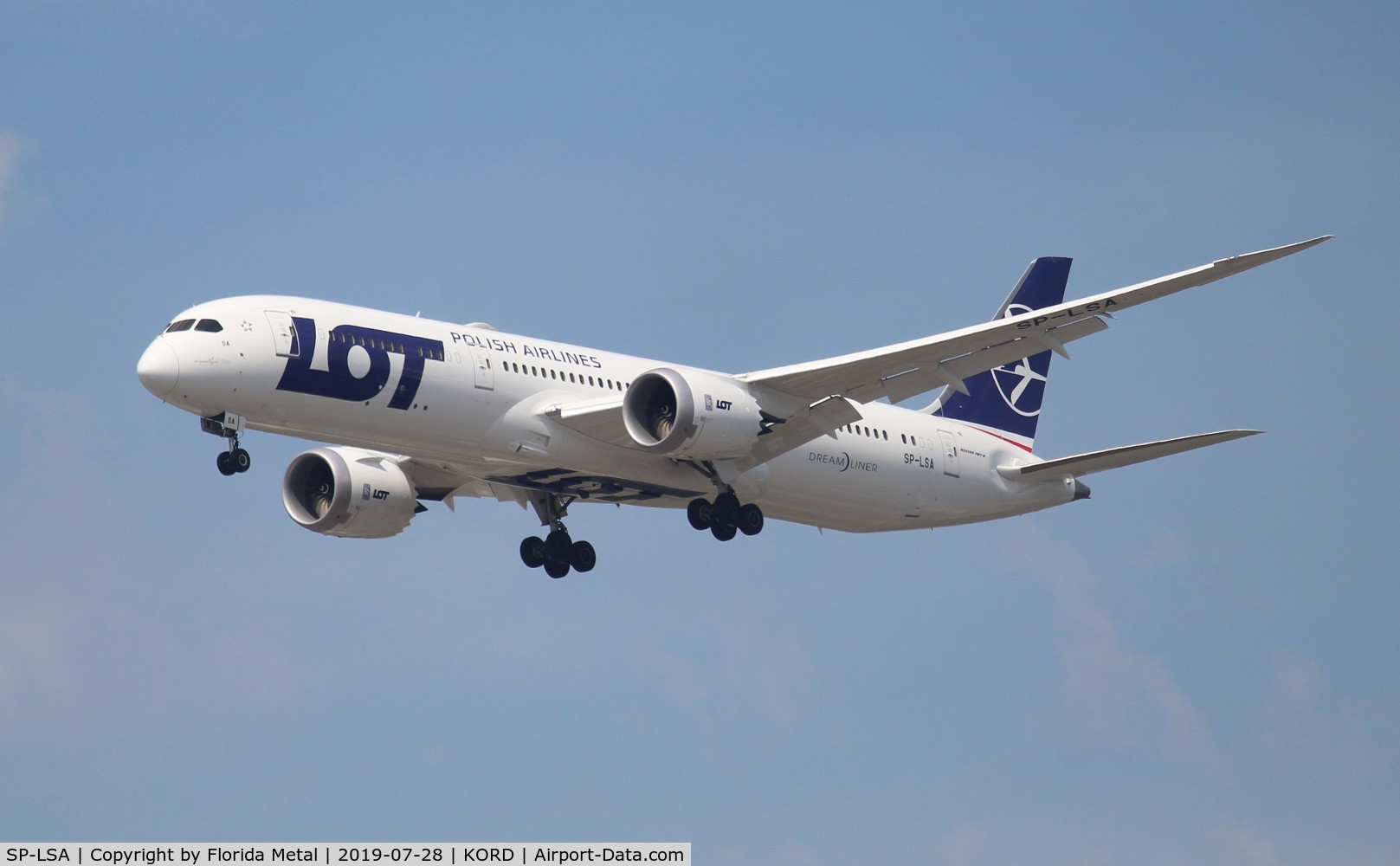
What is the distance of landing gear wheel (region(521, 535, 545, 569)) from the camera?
4231 cm

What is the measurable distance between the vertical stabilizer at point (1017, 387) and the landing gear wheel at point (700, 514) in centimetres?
815

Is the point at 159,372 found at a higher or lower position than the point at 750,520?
higher

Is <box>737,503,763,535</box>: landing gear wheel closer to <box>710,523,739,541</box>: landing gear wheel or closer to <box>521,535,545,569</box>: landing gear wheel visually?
<box>710,523,739,541</box>: landing gear wheel

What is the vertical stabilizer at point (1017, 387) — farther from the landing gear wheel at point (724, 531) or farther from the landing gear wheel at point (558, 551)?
the landing gear wheel at point (558, 551)

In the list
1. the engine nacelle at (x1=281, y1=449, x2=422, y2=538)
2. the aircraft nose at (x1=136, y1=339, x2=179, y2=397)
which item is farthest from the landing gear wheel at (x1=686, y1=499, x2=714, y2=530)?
the aircraft nose at (x1=136, y1=339, x2=179, y2=397)

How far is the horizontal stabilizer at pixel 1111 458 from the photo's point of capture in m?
37.4

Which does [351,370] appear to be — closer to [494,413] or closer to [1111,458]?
[494,413]

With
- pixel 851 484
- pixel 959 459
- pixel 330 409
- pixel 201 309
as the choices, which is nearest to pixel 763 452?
pixel 851 484

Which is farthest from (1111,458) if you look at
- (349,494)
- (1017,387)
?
(349,494)

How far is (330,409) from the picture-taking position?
3359 centimetres

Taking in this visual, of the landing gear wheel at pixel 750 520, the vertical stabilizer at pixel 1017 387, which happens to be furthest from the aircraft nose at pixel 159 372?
the vertical stabilizer at pixel 1017 387

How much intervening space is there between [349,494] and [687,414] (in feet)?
28.9

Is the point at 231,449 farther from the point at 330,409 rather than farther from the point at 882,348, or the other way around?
the point at 882,348

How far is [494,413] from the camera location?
35.4 m
